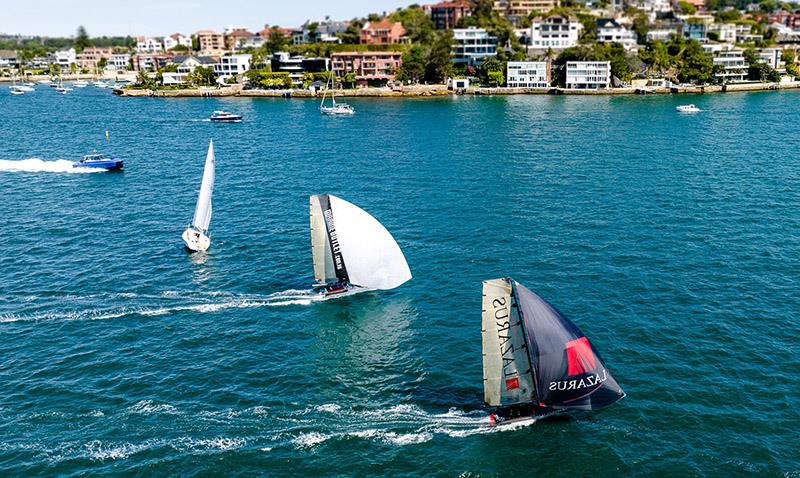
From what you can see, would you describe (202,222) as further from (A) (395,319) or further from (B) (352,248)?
(A) (395,319)

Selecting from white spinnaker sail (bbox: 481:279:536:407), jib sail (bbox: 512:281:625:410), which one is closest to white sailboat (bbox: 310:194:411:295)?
white spinnaker sail (bbox: 481:279:536:407)

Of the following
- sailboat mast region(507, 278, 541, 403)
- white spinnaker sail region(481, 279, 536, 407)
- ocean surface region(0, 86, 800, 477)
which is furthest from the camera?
ocean surface region(0, 86, 800, 477)

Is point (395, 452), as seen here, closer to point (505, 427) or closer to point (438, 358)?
point (505, 427)

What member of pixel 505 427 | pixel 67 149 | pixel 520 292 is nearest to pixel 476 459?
pixel 505 427

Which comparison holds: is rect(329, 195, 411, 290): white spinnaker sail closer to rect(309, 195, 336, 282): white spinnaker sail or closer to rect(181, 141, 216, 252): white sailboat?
rect(309, 195, 336, 282): white spinnaker sail

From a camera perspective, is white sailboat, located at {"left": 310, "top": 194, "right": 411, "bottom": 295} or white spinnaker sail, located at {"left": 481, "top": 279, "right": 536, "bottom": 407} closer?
white spinnaker sail, located at {"left": 481, "top": 279, "right": 536, "bottom": 407}

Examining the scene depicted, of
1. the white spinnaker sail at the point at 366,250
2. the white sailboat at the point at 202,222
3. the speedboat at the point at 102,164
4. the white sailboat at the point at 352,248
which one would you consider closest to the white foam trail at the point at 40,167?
the speedboat at the point at 102,164
